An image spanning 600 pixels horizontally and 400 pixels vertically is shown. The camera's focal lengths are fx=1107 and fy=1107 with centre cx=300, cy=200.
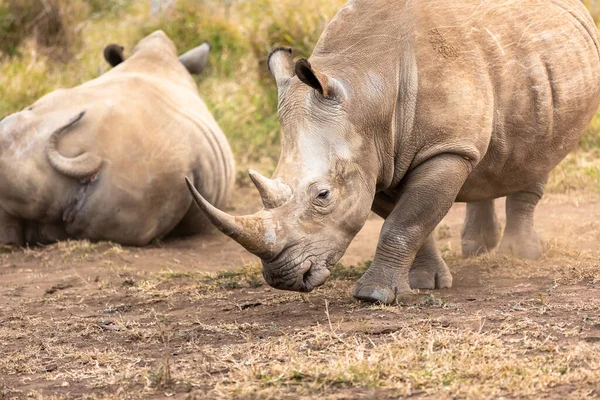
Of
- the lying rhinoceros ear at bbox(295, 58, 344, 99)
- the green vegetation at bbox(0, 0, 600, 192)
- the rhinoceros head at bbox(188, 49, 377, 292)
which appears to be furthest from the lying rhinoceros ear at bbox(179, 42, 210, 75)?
the lying rhinoceros ear at bbox(295, 58, 344, 99)

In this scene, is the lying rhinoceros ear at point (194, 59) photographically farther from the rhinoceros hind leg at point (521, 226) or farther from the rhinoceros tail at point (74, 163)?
the rhinoceros hind leg at point (521, 226)

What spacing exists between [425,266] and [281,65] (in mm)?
1382

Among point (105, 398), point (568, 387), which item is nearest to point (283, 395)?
point (105, 398)

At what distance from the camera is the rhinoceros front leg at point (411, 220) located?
551 cm

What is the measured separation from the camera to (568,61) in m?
6.05

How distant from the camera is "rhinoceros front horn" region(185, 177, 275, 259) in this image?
4941mm

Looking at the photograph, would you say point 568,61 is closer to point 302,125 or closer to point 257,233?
point 302,125

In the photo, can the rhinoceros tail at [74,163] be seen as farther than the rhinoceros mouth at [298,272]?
Yes

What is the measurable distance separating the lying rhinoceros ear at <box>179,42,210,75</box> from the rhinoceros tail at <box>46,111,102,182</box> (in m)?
2.29

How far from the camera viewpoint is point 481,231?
725 centimetres

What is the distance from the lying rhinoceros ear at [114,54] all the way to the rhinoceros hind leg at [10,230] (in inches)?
80.5

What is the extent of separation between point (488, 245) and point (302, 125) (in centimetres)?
236

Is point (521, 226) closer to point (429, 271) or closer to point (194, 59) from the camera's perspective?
point (429, 271)

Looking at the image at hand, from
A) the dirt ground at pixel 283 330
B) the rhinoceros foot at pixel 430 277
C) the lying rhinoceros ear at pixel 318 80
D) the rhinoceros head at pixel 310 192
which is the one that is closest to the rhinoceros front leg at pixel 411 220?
the dirt ground at pixel 283 330
